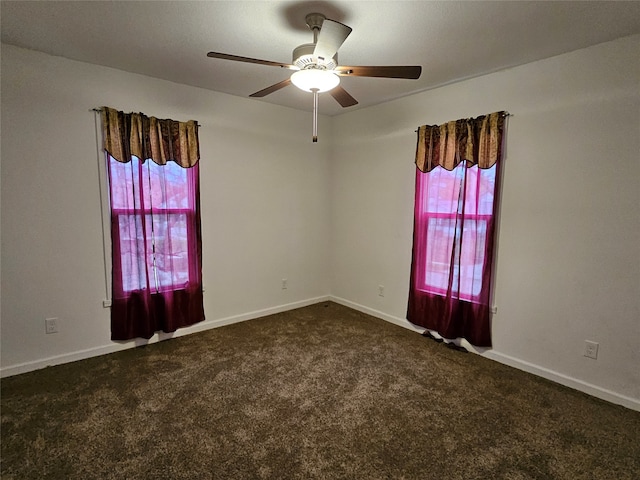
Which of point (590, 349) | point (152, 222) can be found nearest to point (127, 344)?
point (152, 222)

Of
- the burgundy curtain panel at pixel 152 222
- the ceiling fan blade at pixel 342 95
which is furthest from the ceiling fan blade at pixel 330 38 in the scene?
the burgundy curtain panel at pixel 152 222

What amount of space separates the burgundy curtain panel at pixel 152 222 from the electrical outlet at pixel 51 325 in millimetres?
400

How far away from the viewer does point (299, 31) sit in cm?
215

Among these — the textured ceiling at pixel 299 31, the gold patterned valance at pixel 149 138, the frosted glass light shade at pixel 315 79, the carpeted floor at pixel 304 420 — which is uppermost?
the textured ceiling at pixel 299 31

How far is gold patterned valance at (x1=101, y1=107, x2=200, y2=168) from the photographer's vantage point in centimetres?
279

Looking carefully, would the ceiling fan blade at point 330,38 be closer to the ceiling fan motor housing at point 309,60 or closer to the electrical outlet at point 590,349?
the ceiling fan motor housing at point 309,60

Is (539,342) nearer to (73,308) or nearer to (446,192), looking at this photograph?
(446,192)

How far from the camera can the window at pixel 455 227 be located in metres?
2.93

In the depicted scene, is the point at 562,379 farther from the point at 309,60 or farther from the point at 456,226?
the point at 309,60

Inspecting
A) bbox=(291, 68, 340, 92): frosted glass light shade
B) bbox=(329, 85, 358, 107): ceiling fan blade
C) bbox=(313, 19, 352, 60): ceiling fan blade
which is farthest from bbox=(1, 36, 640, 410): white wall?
bbox=(313, 19, 352, 60): ceiling fan blade

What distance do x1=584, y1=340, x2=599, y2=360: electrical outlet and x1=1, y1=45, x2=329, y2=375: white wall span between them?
10.0ft

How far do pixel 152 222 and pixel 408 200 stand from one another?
256 cm

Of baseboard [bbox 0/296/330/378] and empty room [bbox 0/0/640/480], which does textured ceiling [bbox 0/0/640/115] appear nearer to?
empty room [bbox 0/0/640/480]

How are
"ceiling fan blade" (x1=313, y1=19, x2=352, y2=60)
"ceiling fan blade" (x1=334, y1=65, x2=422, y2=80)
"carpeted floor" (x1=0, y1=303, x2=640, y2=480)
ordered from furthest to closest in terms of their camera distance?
"ceiling fan blade" (x1=334, y1=65, x2=422, y2=80) < "carpeted floor" (x1=0, y1=303, x2=640, y2=480) < "ceiling fan blade" (x1=313, y1=19, x2=352, y2=60)
